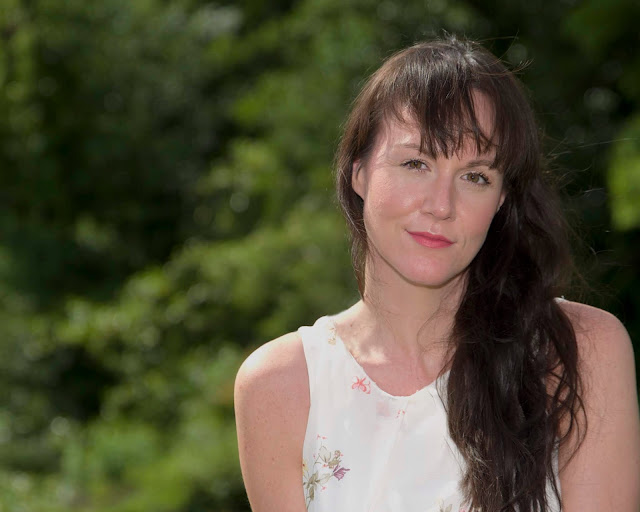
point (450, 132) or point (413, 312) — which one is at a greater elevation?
point (450, 132)

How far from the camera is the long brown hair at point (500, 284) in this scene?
162 centimetres

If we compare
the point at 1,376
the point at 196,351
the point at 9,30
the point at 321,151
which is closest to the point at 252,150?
the point at 321,151

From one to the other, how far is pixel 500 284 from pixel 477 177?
230mm

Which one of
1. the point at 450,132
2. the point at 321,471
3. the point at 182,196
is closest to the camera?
the point at 450,132

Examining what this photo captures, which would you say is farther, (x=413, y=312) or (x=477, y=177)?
(x=413, y=312)

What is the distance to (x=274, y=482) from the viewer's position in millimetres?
1734

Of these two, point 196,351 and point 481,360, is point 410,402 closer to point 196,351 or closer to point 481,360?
point 481,360

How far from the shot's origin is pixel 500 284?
178 centimetres

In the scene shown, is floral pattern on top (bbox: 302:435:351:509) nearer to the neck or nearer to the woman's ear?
the neck

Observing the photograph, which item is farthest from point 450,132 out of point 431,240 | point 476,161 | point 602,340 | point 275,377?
point 275,377

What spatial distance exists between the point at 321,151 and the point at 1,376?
2.52 meters

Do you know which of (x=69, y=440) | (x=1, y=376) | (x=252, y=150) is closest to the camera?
(x=252, y=150)

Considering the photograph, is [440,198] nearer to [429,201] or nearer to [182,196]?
[429,201]

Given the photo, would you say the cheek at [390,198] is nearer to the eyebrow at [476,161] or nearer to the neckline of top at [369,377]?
the eyebrow at [476,161]
